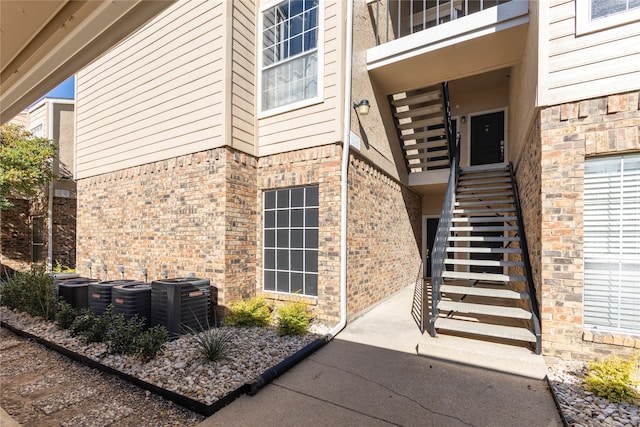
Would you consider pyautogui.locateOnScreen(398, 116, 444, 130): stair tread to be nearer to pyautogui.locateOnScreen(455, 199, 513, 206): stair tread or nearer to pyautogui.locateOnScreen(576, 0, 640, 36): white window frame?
pyautogui.locateOnScreen(455, 199, 513, 206): stair tread

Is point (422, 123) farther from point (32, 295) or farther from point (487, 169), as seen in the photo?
point (32, 295)

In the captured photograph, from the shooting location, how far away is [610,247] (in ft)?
11.4

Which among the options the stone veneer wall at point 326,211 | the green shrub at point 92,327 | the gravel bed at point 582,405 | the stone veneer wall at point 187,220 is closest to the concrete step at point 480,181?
the stone veneer wall at point 326,211

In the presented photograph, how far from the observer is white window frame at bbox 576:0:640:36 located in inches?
130

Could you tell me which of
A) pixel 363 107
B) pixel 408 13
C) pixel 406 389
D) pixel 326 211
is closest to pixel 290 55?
pixel 363 107

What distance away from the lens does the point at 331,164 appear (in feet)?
16.8

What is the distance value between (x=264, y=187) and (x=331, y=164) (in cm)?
146

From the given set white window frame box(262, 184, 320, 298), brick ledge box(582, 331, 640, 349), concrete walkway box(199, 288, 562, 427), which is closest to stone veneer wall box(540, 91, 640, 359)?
brick ledge box(582, 331, 640, 349)

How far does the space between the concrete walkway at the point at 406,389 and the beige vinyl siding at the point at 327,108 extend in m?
3.40

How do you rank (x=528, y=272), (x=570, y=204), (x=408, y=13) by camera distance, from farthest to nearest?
(x=408, y=13), (x=528, y=272), (x=570, y=204)

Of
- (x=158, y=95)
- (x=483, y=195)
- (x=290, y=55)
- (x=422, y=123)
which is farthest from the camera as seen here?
(x=422, y=123)

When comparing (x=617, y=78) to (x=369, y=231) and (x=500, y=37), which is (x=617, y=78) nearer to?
(x=500, y=37)

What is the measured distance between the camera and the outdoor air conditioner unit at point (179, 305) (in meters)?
4.38

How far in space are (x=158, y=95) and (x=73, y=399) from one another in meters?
5.42
